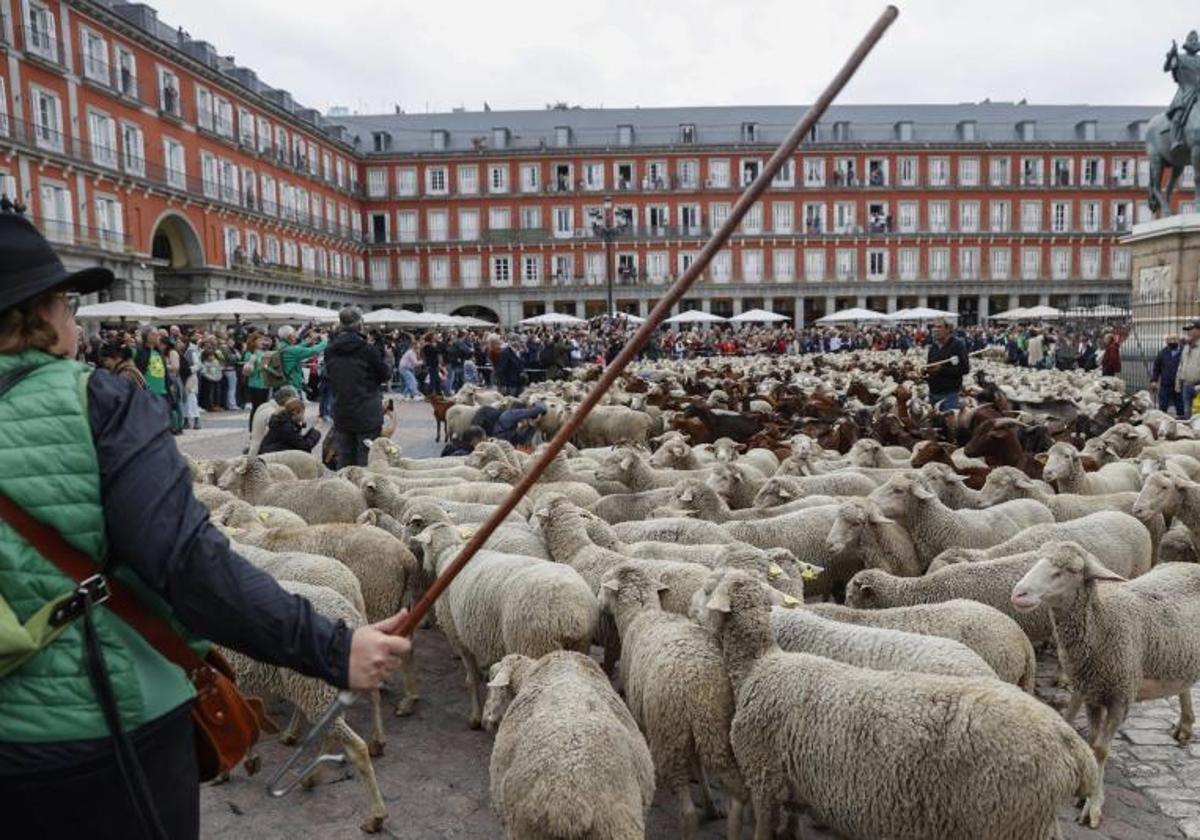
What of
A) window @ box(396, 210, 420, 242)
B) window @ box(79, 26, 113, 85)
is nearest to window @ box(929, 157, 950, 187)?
window @ box(396, 210, 420, 242)

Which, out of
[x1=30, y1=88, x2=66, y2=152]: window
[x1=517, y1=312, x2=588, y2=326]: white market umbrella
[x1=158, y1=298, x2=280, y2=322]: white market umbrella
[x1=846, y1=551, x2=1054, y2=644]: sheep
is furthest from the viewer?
[x1=517, y1=312, x2=588, y2=326]: white market umbrella

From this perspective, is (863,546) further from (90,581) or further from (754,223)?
(754,223)

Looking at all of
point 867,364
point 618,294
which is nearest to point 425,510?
point 867,364

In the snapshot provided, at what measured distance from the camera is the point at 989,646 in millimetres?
4219

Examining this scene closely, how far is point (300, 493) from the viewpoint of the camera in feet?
25.2

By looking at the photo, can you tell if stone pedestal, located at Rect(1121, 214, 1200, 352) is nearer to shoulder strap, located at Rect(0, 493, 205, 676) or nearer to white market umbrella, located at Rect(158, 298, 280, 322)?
shoulder strap, located at Rect(0, 493, 205, 676)

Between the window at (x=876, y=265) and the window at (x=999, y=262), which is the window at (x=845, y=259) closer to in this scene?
the window at (x=876, y=265)

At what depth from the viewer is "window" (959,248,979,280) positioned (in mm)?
63625

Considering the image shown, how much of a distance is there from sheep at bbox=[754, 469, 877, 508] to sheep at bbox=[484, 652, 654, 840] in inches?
159

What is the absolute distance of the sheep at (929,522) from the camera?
21.1 feet

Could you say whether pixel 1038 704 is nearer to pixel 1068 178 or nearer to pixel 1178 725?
pixel 1178 725

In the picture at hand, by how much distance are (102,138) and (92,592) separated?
39.9 metres

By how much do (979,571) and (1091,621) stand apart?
82 centimetres

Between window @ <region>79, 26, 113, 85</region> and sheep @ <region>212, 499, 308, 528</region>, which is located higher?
window @ <region>79, 26, 113, 85</region>
